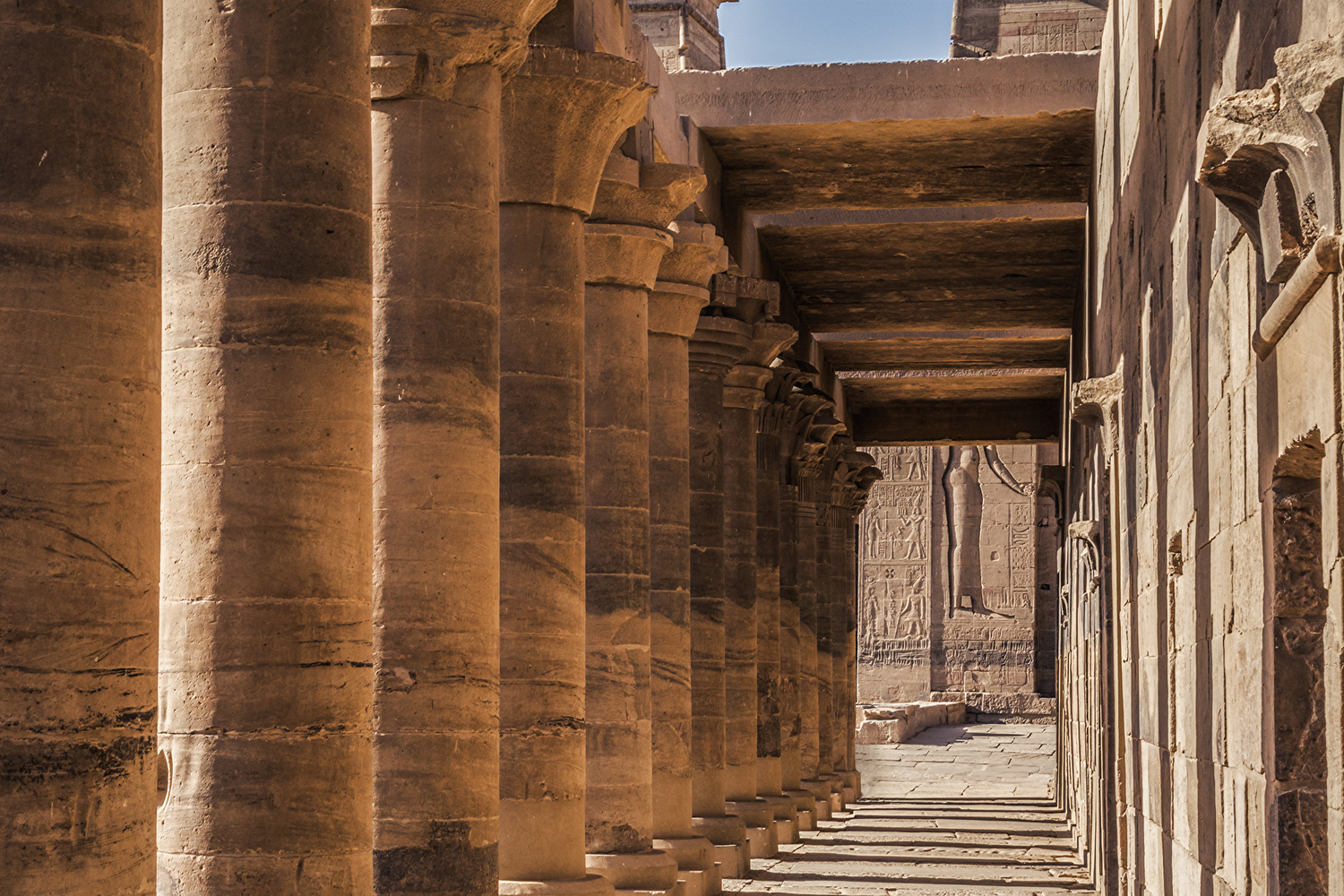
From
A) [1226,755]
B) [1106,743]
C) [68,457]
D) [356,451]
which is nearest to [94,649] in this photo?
[68,457]

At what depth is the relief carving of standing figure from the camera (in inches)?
1793

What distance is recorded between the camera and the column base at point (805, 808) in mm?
22172

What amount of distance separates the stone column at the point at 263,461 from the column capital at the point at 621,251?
6.19m

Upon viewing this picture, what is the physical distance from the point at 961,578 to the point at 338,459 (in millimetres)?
40157

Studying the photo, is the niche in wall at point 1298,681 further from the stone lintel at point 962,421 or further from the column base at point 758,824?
the stone lintel at point 962,421

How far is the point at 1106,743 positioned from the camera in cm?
1334

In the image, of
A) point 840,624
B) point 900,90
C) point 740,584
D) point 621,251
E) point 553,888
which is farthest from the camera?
point 840,624

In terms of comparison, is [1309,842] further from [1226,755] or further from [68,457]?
[68,457]

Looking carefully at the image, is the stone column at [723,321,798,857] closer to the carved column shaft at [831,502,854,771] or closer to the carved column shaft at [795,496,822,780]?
the carved column shaft at [795,496,822,780]

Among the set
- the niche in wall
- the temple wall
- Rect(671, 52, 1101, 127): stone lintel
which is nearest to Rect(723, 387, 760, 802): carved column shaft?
Rect(671, 52, 1101, 127): stone lintel

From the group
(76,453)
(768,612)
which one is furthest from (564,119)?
(768,612)

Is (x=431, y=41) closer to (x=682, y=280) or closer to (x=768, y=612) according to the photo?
(x=682, y=280)

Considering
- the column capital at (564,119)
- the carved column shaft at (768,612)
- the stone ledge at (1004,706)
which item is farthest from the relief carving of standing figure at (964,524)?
the column capital at (564,119)

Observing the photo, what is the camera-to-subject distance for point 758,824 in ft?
62.4
